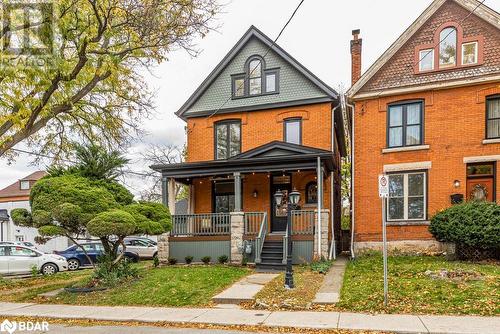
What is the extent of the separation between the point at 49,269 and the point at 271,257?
10.3 m

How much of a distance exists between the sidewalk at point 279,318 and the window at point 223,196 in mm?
8483

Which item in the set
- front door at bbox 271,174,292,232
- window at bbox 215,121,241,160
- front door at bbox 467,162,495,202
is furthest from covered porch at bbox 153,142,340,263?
front door at bbox 467,162,495,202

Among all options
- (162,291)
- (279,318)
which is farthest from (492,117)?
(162,291)

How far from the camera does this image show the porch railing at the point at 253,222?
14.5 metres

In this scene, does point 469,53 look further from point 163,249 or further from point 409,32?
point 163,249

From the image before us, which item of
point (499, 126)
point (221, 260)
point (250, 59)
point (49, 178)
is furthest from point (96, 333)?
point (499, 126)

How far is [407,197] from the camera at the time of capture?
14.6 meters

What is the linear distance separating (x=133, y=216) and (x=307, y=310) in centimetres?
599

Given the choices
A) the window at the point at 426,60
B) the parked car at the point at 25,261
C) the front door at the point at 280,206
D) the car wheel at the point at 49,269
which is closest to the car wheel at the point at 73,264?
the parked car at the point at 25,261

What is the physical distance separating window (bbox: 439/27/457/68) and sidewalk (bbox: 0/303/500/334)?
10796 millimetres

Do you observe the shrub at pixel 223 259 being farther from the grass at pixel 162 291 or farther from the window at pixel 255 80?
the window at pixel 255 80

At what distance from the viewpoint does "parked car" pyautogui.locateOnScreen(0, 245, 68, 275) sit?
50.0 feet

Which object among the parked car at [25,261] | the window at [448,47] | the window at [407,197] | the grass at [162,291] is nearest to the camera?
the grass at [162,291]

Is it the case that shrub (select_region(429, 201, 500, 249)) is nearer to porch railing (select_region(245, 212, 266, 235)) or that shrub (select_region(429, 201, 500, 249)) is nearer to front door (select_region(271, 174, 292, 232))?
front door (select_region(271, 174, 292, 232))
